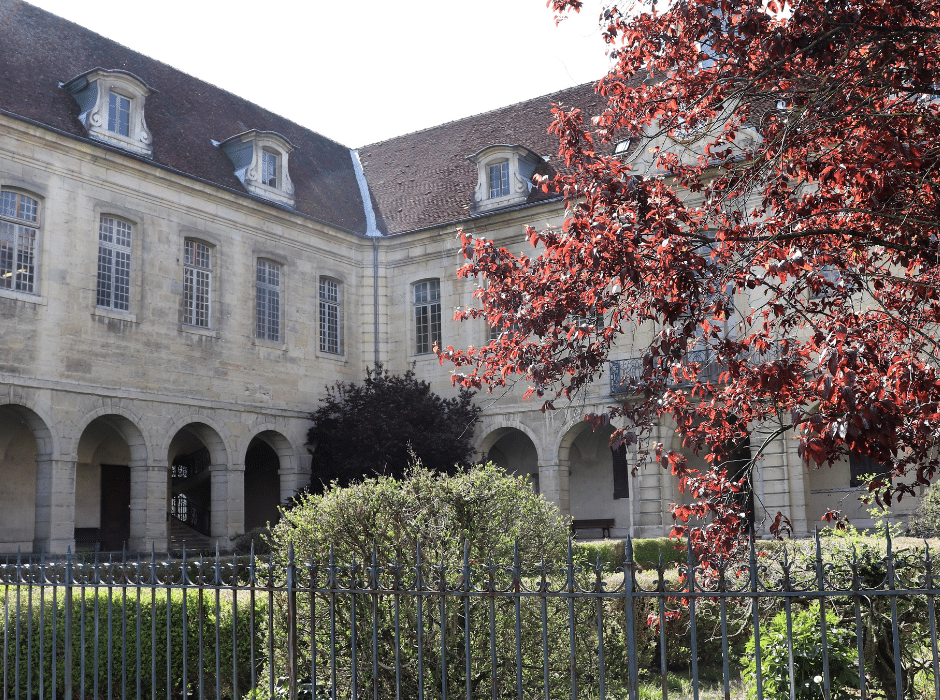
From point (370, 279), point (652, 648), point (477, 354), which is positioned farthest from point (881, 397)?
point (370, 279)

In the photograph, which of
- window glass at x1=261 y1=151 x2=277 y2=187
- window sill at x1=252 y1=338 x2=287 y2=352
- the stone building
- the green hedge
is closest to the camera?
the green hedge

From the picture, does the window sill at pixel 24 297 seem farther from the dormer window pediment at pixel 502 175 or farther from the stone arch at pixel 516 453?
the stone arch at pixel 516 453

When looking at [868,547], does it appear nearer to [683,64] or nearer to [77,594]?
[683,64]

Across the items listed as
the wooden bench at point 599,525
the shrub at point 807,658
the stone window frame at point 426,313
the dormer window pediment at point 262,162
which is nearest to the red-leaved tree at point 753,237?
the shrub at point 807,658

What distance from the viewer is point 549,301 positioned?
5.57 meters

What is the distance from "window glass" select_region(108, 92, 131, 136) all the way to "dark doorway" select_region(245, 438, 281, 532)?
8.89 meters

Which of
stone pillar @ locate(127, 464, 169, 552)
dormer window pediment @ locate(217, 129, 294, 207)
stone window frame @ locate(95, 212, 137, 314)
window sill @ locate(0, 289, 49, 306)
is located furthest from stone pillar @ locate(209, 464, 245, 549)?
dormer window pediment @ locate(217, 129, 294, 207)

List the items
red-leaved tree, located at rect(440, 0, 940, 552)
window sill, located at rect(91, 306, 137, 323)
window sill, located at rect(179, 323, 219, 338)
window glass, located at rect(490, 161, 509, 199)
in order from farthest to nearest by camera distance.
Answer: window glass, located at rect(490, 161, 509, 199), window sill, located at rect(179, 323, 219, 338), window sill, located at rect(91, 306, 137, 323), red-leaved tree, located at rect(440, 0, 940, 552)

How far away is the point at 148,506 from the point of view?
1938 cm

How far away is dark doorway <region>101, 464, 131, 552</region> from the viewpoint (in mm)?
22547

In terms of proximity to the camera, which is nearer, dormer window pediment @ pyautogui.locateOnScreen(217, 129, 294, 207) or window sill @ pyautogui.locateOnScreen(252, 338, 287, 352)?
window sill @ pyautogui.locateOnScreen(252, 338, 287, 352)

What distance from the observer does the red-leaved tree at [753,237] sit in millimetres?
5047

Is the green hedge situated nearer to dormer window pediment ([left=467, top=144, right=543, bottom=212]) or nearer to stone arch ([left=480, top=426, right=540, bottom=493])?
dormer window pediment ([left=467, top=144, right=543, bottom=212])

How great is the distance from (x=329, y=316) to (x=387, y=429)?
168 inches
